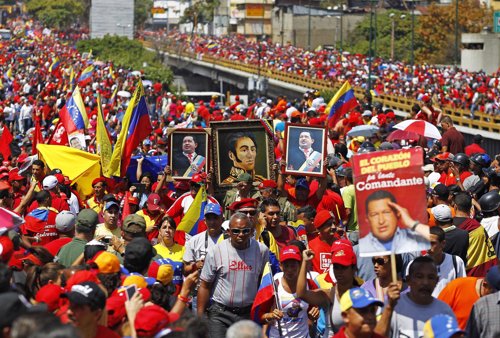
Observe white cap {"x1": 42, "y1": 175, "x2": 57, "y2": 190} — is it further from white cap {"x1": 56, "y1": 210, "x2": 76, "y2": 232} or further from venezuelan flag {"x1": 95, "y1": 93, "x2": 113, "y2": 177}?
venezuelan flag {"x1": 95, "y1": 93, "x2": 113, "y2": 177}

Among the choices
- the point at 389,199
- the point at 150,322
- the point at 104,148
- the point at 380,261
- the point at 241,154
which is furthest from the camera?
the point at 104,148

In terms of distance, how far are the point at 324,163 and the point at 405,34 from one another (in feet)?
297

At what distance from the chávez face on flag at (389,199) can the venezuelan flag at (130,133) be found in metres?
8.60

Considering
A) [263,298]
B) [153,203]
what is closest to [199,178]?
[153,203]

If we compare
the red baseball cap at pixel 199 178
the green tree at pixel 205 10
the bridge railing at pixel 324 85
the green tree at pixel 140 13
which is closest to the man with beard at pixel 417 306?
the red baseball cap at pixel 199 178

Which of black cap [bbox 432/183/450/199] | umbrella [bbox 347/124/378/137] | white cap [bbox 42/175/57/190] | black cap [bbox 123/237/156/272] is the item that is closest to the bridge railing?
Result: umbrella [bbox 347/124/378/137]

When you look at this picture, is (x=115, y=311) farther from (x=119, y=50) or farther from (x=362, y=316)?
(x=119, y=50)

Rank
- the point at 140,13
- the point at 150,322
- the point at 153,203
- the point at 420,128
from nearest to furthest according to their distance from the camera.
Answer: the point at 150,322
the point at 153,203
the point at 420,128
the point at 140,13

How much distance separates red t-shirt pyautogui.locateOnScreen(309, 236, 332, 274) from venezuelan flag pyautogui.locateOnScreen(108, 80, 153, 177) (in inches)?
244

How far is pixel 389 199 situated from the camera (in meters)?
7.28

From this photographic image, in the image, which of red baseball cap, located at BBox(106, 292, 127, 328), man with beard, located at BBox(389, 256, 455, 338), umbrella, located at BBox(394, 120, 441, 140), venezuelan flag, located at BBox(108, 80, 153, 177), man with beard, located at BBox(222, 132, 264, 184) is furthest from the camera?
umbrella, located at BBox(394, 120, 441, 140)

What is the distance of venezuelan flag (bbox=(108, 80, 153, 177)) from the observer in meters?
15.7

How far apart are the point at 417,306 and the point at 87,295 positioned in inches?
76.4

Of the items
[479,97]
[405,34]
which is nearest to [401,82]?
[479,97]
